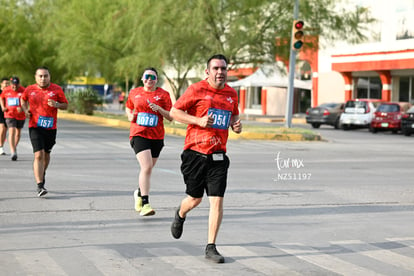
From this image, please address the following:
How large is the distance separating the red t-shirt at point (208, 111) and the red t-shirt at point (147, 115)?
269 cm

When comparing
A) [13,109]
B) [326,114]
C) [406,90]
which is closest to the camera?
[13,109]

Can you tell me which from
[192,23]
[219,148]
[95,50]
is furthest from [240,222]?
[95,50]

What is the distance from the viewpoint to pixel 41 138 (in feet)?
37.9

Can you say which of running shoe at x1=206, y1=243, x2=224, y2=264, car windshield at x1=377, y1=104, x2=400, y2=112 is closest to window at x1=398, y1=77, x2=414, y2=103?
car windshield at x1=377, y1=104, x2=400, y2=112

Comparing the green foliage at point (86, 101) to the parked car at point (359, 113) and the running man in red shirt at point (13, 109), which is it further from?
the running man in red shirt at point (13, 109)

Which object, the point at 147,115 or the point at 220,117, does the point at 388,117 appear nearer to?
the point at 147,115

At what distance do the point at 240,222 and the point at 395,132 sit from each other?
2874 centimetres

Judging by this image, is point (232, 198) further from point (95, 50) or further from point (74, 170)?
point (95, 50)

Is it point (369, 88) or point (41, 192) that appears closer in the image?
point (41, 192)

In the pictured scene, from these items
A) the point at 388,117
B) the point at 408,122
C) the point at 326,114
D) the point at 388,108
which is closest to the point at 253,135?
the point at 408,122

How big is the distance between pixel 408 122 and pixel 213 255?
28.0 metres

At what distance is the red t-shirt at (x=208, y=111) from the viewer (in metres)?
7.48

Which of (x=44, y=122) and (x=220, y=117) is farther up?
(x=220, y=117)

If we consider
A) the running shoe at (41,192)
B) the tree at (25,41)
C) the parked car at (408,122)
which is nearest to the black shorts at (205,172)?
the running shoe at (41,192)
